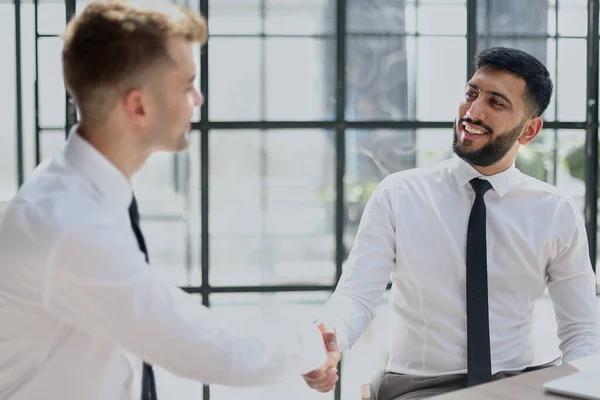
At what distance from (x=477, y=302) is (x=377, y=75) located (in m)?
1.06

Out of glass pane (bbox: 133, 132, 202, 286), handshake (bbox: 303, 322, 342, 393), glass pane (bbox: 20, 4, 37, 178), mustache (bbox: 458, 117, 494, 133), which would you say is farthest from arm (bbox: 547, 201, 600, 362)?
glass pane (bbox: 20, 4, 37, 178)

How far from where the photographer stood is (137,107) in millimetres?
1620

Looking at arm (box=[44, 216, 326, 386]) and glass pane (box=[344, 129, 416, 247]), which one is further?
glass pane (box=[344, 129, 416, 247])

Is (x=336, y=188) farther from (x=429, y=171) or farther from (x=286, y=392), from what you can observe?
(x=286, y=392)

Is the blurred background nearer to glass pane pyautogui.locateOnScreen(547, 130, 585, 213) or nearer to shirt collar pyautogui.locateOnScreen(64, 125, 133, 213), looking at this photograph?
glass pane pyautogui.locateOnScreen(547, 130, 585, 213)

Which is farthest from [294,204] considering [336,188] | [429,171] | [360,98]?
[429,171]

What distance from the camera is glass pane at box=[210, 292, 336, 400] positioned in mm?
3221

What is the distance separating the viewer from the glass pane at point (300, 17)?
3154mm

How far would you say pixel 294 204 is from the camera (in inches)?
126

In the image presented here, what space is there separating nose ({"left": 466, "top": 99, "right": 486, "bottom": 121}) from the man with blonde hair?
3.79ft

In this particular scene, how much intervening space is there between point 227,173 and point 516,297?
1.14 meters

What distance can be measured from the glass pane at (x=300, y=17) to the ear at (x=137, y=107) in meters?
1.61

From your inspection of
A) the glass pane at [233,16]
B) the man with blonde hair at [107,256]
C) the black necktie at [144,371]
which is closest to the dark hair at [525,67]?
the glass pane at [233,16]

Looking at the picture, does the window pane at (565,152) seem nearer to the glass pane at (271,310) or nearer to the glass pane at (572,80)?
the glass pane at (572,80)
